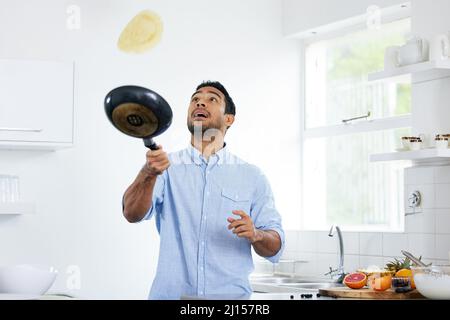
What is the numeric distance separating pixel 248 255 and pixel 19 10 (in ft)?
7.25

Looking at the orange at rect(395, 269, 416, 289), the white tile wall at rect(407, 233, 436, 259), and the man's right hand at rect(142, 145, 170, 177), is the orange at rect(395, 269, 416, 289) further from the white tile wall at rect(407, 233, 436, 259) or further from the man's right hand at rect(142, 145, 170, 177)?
the white tile wall at rect(407, 233, 436, 259)

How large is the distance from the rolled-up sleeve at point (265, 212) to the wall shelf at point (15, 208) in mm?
1628

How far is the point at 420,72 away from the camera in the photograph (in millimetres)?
3609

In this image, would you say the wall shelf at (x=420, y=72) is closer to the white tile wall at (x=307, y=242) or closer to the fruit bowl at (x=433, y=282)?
the white tile wall at (x=307, y=242)

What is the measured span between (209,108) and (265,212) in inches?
19.7

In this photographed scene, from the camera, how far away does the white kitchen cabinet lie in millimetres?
4125

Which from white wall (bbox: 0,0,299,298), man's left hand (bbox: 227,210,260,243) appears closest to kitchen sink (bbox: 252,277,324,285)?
white wall (bbox: 0,0,299,298)

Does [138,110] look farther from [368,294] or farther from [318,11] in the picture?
[318,11]

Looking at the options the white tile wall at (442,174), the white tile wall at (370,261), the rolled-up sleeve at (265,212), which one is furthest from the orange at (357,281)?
the white tile wall at (370,261)

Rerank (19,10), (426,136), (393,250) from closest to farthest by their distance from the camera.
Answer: (426,136), (393,250), (19,10)

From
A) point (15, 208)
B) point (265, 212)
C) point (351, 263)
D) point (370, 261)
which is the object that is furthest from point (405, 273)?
point (15, 208)

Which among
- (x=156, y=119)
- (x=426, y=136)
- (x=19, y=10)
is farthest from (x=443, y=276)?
(x=19, y=10)

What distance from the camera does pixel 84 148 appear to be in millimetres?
4527
